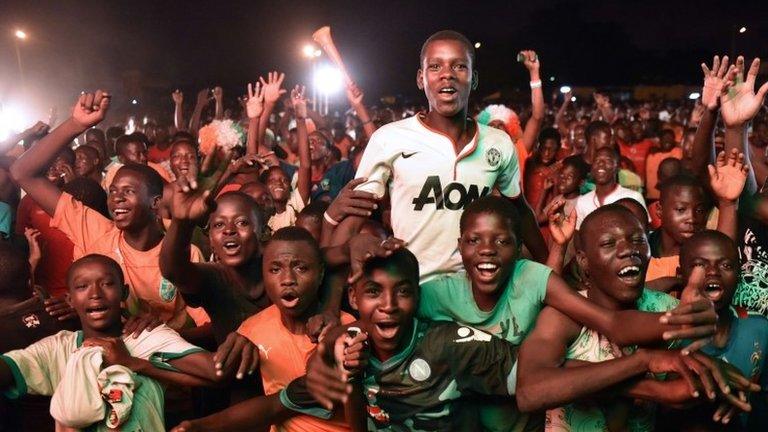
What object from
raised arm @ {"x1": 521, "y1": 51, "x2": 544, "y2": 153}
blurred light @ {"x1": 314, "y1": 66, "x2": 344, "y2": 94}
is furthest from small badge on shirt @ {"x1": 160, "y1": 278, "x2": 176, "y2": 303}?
blurred light @ {"x1": 314, "y1": 66, "x2": 344, "y2": 94}

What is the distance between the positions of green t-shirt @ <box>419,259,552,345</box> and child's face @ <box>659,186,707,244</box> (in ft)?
5.08

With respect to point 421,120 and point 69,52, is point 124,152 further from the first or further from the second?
point 69,52

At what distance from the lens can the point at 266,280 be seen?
3711 millimetres

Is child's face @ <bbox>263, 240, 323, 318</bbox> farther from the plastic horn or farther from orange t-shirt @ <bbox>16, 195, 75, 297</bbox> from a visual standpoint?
the plastic horn

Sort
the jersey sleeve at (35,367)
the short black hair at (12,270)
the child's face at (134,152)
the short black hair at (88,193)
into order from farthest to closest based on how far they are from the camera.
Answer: the child's face at (134,152), the short black hair at (88,193), the short black hair at (12,270), the jersey sleeve at (35,367)

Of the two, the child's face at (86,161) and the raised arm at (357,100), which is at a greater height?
the raised arm at (357,100)

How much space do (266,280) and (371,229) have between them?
1374 mm

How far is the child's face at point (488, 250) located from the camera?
3453 millimetres

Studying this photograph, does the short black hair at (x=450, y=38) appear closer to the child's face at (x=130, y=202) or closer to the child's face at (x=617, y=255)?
the child's face at (x=617, y=255)

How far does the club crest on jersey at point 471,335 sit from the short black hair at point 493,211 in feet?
1.48

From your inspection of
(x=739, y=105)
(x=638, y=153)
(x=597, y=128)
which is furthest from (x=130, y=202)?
(x=638, y=153)

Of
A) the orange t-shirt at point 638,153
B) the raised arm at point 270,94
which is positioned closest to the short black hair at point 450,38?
the raised arm at point 270,94

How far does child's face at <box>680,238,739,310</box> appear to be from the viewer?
362 centimetres

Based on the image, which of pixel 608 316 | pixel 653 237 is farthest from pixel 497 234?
pixel 653 237
